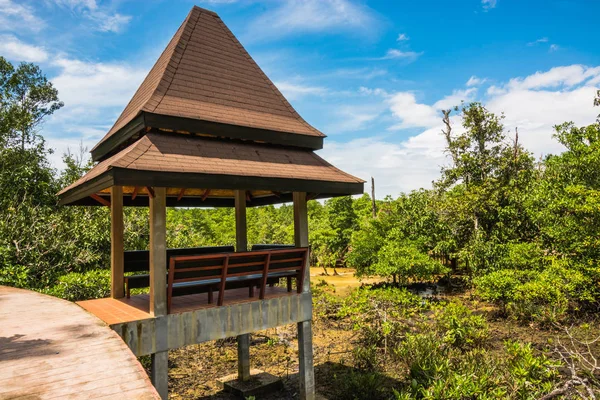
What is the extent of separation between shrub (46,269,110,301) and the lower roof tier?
366 cm

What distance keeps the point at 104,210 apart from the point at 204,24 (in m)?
9.41

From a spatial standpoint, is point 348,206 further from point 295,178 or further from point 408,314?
point 295,178

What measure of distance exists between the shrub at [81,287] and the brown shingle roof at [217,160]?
521 cm

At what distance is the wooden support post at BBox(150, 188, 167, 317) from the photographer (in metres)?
5.67

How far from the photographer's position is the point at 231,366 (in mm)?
10680

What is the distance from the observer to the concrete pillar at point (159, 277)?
5.60 meters

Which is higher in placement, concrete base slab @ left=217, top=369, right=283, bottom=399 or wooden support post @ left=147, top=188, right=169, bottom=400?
wooden support post @ left=147, top=188, right=169, bottom=400

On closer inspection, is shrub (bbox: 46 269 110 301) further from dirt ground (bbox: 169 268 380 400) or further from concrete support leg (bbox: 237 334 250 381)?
concrete support leg (bbox: 237 334 250 381)

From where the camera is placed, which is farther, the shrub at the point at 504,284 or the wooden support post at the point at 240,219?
the shrub at the point at 504,284

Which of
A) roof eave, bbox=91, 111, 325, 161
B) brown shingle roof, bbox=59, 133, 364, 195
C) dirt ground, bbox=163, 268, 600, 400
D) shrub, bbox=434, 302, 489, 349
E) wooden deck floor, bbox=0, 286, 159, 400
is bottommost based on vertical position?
dirt ground, bbox=163, 268, 600, 400

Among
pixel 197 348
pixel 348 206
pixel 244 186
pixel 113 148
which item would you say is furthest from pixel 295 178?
pixel 348 206

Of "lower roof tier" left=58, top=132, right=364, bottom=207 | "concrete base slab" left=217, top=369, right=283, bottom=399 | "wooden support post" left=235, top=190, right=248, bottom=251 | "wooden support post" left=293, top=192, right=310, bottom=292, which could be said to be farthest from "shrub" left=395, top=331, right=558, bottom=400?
"wooden support post" left=235, top=190, right=248, bottom=251

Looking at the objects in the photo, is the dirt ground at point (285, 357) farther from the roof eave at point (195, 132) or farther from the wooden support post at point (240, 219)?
the roof eave at point (195, 132)

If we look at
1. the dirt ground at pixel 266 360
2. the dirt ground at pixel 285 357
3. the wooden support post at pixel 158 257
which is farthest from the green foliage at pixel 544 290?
the wooden support post at pixel 158 257
